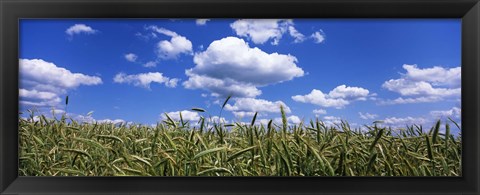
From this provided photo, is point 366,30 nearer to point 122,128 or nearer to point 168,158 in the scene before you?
point 168,158

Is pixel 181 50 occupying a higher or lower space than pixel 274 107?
higher

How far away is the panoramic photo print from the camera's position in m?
1.41

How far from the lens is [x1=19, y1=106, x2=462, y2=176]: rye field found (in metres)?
1.38

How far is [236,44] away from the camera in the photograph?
1480 mm

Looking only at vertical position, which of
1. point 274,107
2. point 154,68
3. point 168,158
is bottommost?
Answer: point 168,158

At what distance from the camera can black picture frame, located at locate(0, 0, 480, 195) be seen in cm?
131

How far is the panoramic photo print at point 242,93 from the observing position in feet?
4.64
